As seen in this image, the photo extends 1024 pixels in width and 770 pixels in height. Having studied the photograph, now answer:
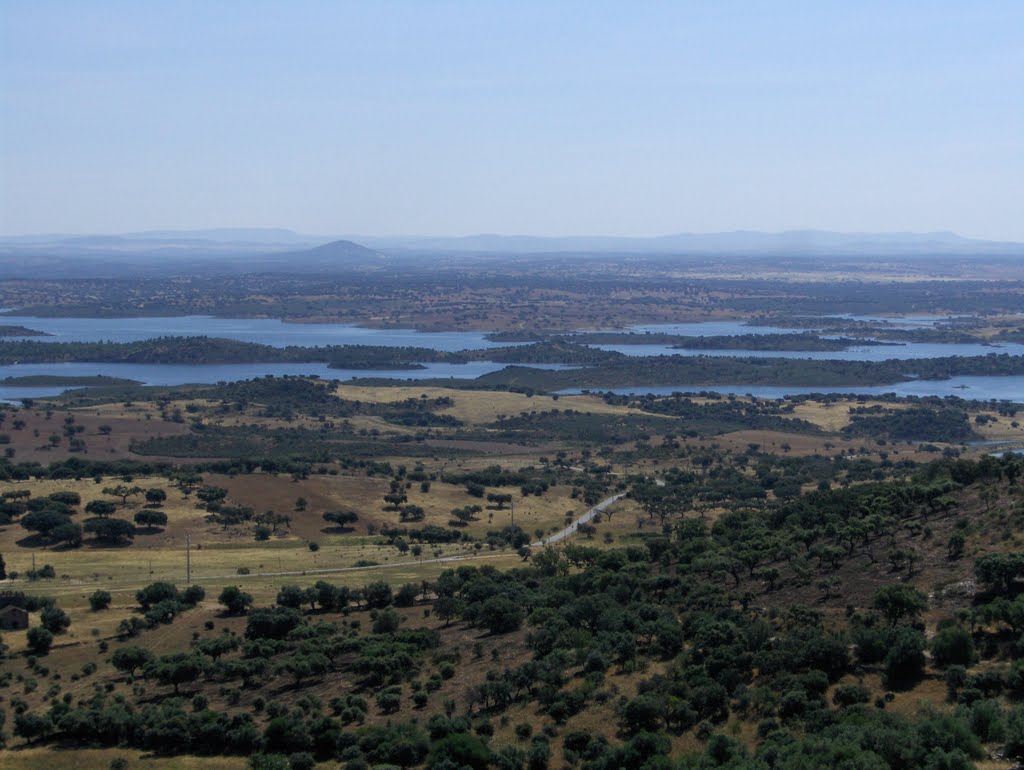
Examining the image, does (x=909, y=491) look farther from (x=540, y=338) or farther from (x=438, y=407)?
(x=540, y=338)

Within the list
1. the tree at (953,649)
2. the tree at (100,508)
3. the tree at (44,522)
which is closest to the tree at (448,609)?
the tree at (953,649)

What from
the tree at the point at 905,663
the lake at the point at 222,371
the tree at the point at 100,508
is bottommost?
the lake at the point at 222,371

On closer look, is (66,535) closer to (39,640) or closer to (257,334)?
(39,640)

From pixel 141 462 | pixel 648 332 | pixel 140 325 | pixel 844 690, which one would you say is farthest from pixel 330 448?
pixel 140 325

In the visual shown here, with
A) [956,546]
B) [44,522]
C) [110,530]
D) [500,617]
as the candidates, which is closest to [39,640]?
[500,617]

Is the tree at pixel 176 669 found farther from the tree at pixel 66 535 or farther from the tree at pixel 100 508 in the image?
the tree at pixel 100 508

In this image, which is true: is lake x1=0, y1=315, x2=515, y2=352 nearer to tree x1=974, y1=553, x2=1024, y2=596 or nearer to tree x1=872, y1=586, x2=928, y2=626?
tree x1=872, y1=586, x2=928, y2=626
